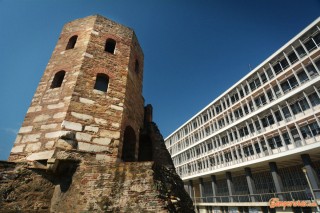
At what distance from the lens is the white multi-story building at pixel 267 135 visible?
18.7 m

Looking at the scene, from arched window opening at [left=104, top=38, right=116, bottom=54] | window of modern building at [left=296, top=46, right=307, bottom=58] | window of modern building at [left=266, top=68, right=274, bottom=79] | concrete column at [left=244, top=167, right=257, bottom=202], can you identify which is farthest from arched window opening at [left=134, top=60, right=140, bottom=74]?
concrete column at [left=244, top=167, right=257, bottom=202]

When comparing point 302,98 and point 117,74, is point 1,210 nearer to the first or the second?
point 117,74

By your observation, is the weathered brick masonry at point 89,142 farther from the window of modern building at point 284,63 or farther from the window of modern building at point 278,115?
the window of modern building at point 284,63

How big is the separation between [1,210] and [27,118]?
8.99 feet

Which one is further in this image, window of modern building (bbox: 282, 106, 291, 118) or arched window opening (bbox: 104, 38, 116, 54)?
window of modern building (bbox: 282, 106, 291, 118)

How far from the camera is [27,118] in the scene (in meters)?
6.05

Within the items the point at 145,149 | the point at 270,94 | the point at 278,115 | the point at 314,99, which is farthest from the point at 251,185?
the point at 145,149

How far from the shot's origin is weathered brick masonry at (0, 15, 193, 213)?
4441mm

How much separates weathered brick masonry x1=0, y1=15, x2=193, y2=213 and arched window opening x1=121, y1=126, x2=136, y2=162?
0.04m

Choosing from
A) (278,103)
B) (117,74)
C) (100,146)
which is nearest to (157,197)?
(100,146)

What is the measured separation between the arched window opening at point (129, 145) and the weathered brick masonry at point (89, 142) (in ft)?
0.13

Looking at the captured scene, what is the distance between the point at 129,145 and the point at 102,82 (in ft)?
8.72

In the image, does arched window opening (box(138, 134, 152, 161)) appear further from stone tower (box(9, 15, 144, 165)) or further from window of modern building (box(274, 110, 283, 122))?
window of modern building (box(274, 110, 283, 122))

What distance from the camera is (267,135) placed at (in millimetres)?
22109
